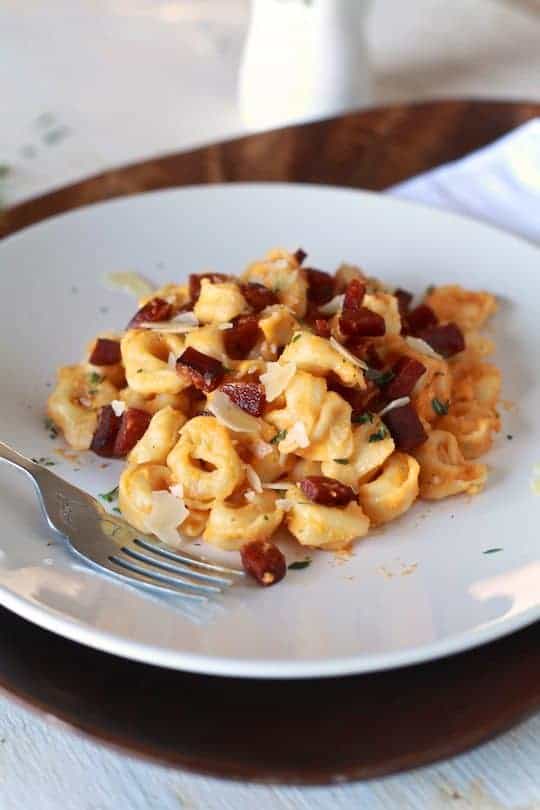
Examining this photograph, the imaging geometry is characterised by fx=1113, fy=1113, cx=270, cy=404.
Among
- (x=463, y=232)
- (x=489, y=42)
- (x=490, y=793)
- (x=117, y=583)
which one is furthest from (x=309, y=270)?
(x=489, y=42)

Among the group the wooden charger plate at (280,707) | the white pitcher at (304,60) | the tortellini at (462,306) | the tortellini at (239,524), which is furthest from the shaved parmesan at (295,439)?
the white pitcher at (304,60)

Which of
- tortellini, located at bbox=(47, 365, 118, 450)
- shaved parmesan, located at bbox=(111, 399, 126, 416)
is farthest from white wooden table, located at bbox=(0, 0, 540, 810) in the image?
shaved parmesan, located at bbox=(111, 399, 126, 416)

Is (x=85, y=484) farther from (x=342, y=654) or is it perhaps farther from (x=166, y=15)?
(x=166, y=15)

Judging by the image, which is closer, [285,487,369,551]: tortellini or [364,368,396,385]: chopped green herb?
[285,487,369,551]: tortellini

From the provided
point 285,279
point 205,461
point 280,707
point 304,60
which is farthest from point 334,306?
point 304,60

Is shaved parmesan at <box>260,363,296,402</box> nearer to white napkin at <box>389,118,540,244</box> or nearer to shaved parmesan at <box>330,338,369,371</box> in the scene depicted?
shaved parmesan at <box>330,338,369,371</box>

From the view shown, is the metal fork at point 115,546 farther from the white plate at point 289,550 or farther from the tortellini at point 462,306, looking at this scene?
the tortellini at point 462,306
